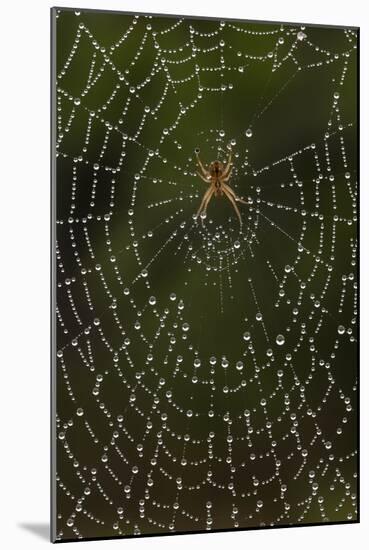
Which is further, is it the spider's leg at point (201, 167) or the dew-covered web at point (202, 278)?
the spider's leg at point (201, 167)

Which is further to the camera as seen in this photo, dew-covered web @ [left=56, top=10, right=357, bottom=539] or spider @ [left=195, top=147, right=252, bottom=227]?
spider @ [left=195, top=147, right=252, bottom=227]

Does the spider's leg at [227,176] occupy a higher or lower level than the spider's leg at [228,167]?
lower

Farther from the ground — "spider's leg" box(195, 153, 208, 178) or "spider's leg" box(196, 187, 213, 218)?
"spider's leg" box(195, 153, 208, 178)

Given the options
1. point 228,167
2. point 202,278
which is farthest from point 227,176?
point 202,278

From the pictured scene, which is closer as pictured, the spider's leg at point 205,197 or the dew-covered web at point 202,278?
the dew-covered web at point 202,278

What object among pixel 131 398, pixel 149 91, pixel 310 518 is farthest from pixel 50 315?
pixel 310 518
